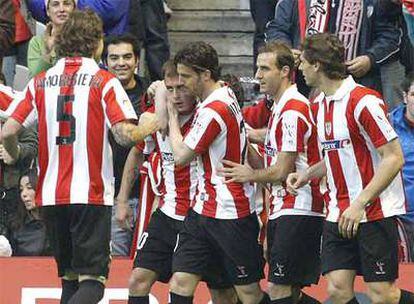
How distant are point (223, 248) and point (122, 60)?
2460 mm

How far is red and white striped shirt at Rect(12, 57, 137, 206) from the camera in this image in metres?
9.30

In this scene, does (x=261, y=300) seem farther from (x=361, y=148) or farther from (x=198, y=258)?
(x=361, y=148)

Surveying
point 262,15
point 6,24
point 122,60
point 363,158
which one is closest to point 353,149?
point 363,158

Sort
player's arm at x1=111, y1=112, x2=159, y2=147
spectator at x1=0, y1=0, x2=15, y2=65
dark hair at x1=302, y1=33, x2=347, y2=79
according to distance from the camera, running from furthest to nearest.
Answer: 1. spectator at x1=0, y1=0, x2=15, y2=65
2. dark hair at x1=302, y1=33, x2=347, y2=79
3. player's arm at x1=111, y1=112, x2=159, y2=147

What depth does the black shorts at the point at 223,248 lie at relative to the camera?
381 inches

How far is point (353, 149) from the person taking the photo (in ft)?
30.6

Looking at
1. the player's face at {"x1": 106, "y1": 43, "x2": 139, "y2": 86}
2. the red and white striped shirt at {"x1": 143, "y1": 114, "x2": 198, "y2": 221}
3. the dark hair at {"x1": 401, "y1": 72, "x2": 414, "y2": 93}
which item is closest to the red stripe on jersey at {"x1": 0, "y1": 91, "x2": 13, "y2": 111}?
the player's face at {"x1": 106, "y1": 43, "x2": 139, "y2": 86}

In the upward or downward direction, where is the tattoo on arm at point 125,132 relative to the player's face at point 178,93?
downward

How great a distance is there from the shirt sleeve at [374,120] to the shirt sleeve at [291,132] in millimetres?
612

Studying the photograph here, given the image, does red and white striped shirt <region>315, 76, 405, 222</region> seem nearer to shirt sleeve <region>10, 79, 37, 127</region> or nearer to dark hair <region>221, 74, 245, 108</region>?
dark hair <region>221, 74, 245, 108</region>

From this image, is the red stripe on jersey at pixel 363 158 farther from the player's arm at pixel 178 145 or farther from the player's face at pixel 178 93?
the player's face at pixel 178 93

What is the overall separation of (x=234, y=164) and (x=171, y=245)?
2.80 ft

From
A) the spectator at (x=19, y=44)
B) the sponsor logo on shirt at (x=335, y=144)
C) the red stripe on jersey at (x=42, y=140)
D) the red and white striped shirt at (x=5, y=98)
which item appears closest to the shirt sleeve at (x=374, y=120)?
the sponsor logo on shirt at (x=335, y=144)

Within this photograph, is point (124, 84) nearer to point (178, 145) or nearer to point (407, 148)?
point (178, 145)
